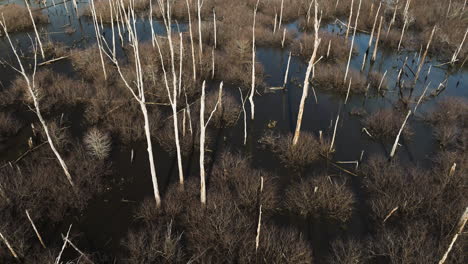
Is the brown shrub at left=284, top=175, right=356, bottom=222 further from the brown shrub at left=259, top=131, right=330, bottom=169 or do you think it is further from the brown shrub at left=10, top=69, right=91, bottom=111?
the brown shrub at left=10, top=69, right=91, bottom=111

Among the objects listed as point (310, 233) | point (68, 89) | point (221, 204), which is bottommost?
point (310, 233)

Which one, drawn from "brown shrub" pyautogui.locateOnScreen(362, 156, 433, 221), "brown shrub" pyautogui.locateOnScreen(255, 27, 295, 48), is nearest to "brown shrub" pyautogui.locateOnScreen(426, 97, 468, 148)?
"brown shrub" pyautogui.locateOnScreen(362, 156, 433, 221)

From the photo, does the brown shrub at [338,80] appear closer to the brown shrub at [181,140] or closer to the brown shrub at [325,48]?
the brown shrub at [325,48]

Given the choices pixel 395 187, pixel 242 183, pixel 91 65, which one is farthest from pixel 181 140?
pixel 91 65

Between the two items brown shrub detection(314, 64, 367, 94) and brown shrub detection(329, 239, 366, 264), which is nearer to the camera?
brown shrub detection(329, 239, 366, 264)

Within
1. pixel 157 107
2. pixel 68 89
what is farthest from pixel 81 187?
pixel 68 89

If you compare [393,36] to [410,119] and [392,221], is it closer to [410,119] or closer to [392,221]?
[410,119]
